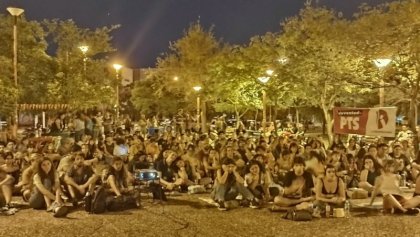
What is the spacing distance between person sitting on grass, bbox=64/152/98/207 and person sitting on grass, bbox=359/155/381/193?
6104 mm

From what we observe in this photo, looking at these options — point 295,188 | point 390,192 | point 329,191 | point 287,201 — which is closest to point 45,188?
point 287,201

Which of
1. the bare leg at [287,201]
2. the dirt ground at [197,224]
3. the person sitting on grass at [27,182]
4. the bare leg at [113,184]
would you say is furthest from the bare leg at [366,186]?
the person sitting on grass at [27,182]

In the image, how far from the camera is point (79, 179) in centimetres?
1164

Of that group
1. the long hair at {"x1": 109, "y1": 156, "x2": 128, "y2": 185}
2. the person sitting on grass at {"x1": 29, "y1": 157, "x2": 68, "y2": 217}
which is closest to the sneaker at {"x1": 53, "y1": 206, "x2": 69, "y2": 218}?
the person sitting on grass at {"x1": 29, "y1": 157, "x2": 68, "y2": 217}

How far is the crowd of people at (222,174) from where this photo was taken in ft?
34.9

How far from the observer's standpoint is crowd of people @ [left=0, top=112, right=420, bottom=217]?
10.6 m

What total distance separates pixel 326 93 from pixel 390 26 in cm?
588

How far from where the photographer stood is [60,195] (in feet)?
36.0

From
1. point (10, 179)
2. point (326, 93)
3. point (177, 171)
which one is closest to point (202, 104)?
point (326, 93)

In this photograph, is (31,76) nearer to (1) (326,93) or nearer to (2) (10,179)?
(1) (326,93)

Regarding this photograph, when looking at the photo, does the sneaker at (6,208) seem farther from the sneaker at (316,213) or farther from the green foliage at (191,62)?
the green foliage at (191,62)

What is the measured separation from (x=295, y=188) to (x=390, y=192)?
2.02 metres

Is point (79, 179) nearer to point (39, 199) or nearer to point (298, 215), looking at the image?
point (39, 199)

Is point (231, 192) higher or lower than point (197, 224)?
higher
